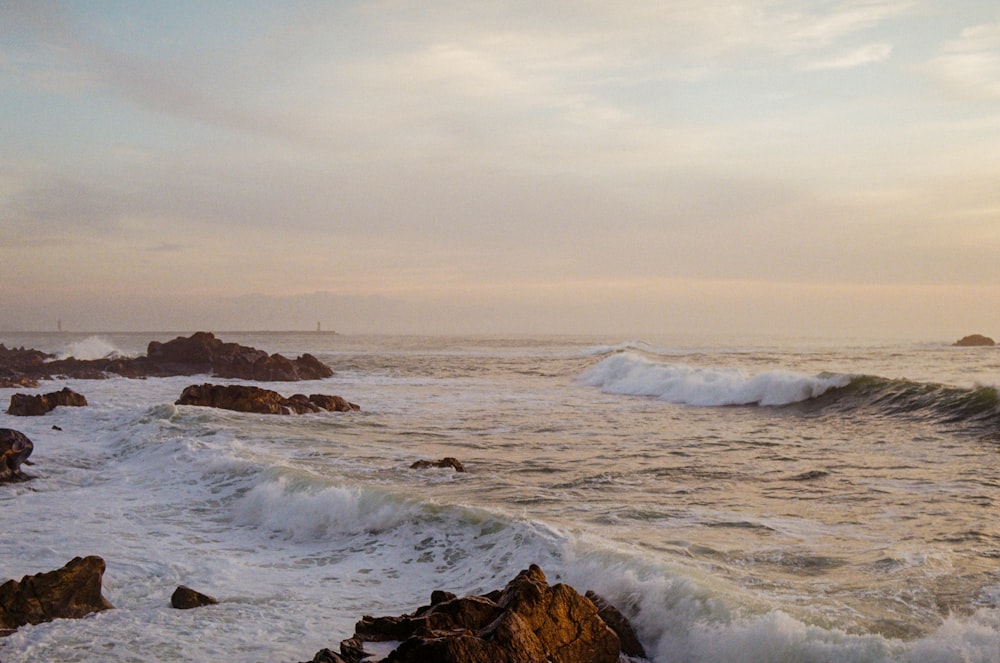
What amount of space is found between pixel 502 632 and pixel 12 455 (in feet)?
36.4

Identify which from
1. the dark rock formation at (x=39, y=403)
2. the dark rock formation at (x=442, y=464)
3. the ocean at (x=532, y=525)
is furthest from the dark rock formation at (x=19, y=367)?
the dark rock formation at (x=442, y=464)

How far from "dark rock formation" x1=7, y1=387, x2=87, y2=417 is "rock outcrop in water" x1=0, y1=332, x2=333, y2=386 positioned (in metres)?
13.5

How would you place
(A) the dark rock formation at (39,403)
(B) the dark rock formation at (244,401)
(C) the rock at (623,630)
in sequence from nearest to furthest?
(C) the rock at (623,630), (A) the dark rock formation at (39,403), (B) the dark rock formation at (244,401)

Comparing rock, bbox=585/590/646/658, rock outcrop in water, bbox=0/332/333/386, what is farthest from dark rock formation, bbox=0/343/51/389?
rock, bbox=585/590/646/658

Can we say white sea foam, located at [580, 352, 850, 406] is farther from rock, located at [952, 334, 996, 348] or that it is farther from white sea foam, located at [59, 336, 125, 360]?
rock, located at [952, 334, 996, 348]

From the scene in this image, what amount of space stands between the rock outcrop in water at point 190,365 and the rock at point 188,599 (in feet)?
100

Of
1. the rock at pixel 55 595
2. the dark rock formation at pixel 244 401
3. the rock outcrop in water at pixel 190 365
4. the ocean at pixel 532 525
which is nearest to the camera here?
the ocean at pixel 532 525

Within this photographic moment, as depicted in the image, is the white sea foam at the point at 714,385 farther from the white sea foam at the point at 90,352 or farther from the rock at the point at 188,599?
the white sea foam at the point at 90,352

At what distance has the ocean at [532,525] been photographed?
6164mm

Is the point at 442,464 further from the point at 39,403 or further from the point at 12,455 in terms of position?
the point at 39,403

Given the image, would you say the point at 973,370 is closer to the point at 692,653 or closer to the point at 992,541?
the point at 992,541

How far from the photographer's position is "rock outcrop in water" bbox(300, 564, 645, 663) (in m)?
4.59

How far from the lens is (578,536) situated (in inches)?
325

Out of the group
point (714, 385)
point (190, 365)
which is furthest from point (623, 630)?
point (190, 365)
